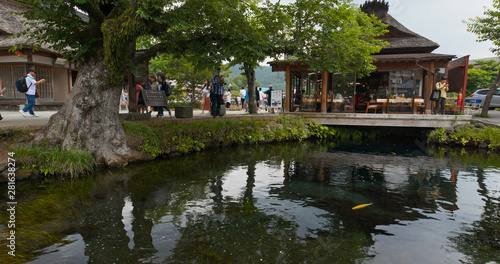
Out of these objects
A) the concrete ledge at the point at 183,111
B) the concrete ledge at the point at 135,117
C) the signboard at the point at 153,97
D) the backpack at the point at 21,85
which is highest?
the backpack at the point at 21,85

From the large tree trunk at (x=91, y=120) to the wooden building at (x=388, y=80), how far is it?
10.9 metres

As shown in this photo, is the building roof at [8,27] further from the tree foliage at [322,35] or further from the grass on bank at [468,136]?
the grass on bank at [468,136]

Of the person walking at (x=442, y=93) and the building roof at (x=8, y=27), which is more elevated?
the building roof at (x=8, y=27)

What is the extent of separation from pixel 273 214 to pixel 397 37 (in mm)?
19900

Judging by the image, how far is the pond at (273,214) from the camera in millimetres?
3809

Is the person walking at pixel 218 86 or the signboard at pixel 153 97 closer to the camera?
the signboard at pixel 153 97

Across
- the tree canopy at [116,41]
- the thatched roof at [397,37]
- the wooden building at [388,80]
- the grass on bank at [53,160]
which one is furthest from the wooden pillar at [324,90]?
the grass on bank at [53,160]

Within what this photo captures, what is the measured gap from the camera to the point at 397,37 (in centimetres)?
2048

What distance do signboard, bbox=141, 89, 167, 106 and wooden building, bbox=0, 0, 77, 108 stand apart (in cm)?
857

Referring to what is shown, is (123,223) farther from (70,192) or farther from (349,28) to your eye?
(349,28)

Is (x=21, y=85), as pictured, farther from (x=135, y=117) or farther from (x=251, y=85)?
(x=251, y=85)

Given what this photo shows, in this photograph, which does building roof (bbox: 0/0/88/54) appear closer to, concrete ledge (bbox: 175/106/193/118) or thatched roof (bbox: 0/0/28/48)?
thatched roof (bbox: 0/0/28/48)

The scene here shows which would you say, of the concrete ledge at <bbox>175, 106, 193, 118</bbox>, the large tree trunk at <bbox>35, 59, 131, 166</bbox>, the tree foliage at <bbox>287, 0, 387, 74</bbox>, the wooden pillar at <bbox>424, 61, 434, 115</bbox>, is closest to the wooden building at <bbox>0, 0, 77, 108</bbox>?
the concrete ledge at <bbox>175, 106, 193, 118</bbox>

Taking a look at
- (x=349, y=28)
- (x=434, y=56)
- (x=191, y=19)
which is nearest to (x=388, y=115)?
(x=434, y=56)
